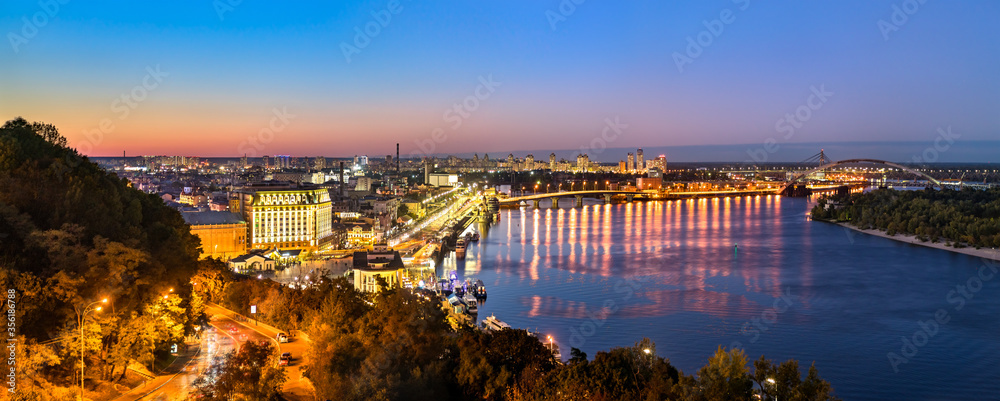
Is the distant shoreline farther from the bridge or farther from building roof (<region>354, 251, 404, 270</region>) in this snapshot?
the bridge

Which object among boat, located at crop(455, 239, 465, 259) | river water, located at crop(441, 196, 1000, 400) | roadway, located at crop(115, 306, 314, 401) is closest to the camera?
roadway, located at crop(115, 306, 314, 401)

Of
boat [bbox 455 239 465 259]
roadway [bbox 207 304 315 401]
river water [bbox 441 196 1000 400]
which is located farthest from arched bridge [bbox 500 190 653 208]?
roadway [bbox 207 304 315 401]

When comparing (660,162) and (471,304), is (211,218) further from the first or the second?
(660,162)

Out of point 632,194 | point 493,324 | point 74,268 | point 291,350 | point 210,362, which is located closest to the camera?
point 74,268

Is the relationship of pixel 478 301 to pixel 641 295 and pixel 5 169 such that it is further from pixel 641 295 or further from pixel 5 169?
pixel 5 169

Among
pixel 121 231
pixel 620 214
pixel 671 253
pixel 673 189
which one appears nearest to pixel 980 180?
pixel 673 189

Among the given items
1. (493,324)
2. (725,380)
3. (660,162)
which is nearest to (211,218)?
(493,324)
